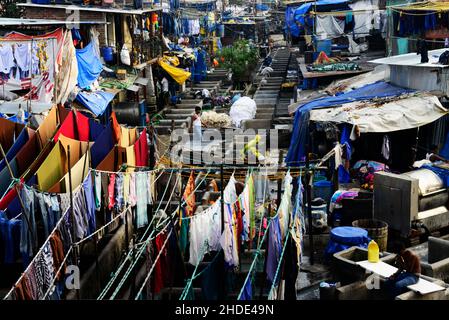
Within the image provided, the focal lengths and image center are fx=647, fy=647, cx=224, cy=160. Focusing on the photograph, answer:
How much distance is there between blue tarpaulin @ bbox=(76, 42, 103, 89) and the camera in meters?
20.5

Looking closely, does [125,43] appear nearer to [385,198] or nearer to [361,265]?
[385,198]

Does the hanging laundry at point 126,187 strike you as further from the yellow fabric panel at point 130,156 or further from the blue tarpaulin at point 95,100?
the blue tarpaulin at point 95,100

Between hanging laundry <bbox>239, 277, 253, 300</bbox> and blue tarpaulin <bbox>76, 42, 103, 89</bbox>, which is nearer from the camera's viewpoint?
hanging laundry <bbox>239, 277, 253, 300</bbox>

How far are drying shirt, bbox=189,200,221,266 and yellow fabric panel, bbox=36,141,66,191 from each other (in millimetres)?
3098

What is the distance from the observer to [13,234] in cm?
1171

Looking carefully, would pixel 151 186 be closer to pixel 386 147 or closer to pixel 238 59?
pixel 386 147

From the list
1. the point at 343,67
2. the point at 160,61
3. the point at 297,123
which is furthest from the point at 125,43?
the point at 297,123

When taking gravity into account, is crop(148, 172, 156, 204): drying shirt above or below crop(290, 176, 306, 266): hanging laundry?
above

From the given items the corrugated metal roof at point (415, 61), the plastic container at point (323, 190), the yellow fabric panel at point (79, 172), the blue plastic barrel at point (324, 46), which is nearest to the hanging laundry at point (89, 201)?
the yellow fabric panel at point (79, 172)

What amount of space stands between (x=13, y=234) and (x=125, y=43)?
60.3 ft

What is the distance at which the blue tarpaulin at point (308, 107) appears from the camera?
1791cm

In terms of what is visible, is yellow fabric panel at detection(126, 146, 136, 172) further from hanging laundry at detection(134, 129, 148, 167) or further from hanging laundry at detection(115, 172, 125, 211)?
hanging laundry at detection(115, 172, 125, 211)

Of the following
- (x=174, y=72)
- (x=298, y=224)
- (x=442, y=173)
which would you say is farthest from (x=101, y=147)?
(x=174, y=72)

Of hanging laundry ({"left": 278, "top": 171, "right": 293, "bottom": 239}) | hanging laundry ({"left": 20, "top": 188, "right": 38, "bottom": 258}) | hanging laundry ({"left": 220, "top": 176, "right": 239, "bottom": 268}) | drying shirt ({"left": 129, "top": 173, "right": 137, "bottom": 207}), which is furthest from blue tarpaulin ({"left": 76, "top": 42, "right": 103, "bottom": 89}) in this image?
hanging laundry ({"left": 220, "top": 176, "right": 239, "bottom": 268})
